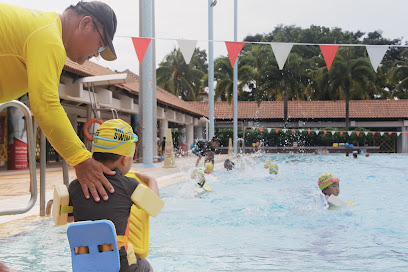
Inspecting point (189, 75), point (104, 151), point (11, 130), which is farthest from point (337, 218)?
point (189, 75)

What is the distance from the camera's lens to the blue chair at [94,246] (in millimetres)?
1788

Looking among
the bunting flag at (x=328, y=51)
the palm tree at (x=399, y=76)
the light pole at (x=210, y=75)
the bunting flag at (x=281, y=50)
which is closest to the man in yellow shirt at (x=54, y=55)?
the bunting flag at (x=281, y=50)

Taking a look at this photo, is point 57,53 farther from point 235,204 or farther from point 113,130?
point 235,204

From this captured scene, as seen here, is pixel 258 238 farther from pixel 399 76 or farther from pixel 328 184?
pixel 399 76

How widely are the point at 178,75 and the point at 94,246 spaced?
46203 millimetres

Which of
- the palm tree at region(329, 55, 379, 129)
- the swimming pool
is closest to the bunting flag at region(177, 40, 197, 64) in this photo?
the swimming pool

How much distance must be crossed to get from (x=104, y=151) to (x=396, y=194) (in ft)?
29.1

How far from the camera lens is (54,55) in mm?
1951

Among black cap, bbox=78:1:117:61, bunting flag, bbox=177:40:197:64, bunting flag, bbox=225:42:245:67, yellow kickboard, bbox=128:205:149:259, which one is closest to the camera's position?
black cap, bbox=78:1:117:61

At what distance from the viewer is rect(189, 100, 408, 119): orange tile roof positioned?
3727cm

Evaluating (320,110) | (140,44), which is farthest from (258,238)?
(320,110)

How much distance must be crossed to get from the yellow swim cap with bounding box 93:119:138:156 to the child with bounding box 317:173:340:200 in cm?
504

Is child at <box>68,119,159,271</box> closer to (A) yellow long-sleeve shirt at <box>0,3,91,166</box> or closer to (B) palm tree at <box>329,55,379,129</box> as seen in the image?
(A) yellow long-sleeve shirt at <box>0,3,91,166</box>

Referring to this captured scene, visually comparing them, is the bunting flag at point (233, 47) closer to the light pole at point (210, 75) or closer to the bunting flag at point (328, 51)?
the bunting flag at point (328, 51)
